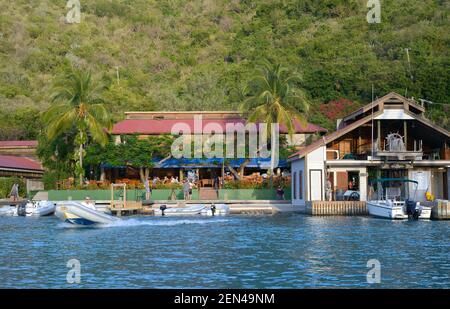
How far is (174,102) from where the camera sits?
305 feet

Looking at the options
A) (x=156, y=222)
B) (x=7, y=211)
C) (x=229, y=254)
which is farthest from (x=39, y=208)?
(x=229, y=254)

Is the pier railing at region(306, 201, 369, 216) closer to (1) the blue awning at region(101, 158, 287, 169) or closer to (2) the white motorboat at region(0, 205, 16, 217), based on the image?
(1) the blue awning at region(101, 158, 287, 169)

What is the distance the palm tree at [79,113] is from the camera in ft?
201

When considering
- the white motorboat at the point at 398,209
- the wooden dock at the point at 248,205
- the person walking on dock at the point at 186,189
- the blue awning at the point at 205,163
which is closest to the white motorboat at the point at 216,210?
Result: the wooden dock at the point at 248,205

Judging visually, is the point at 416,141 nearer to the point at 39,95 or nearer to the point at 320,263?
the point at 320,263

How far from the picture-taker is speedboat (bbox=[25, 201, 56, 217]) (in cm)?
5541

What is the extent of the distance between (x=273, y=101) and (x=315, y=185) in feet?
37.6

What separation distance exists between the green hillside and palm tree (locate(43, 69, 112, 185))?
10515 mm

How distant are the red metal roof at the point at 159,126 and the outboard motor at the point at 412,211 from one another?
829 inches

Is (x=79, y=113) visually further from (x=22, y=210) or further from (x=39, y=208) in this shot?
(x=22, y=210)

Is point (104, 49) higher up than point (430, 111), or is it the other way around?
point (104, 49)

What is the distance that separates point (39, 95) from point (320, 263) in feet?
270

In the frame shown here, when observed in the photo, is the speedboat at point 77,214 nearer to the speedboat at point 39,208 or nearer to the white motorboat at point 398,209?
the speedboat at point 39,208
